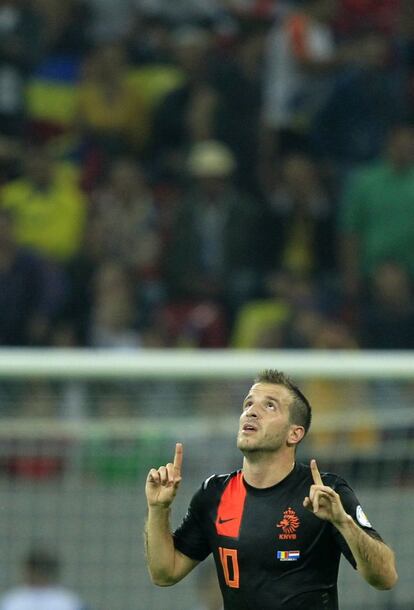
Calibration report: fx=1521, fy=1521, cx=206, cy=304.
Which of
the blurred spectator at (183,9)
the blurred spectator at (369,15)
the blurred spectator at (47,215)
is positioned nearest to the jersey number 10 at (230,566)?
the blurred spectator at (47,215)

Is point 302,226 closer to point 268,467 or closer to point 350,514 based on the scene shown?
point 268,467

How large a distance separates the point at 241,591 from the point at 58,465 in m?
3.29

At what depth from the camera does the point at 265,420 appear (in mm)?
4914

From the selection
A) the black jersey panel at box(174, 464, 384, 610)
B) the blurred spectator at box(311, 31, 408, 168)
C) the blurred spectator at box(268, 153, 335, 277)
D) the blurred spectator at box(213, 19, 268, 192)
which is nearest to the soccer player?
the black jersey panel at box(174, 464, 384, 610)

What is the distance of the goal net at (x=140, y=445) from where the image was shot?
796 cm

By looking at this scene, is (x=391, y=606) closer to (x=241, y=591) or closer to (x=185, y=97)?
(x=241, y=591)

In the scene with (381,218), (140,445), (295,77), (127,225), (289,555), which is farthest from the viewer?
(295,77)

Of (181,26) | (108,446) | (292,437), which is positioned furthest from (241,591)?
(181,26)

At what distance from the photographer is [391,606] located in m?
8.34

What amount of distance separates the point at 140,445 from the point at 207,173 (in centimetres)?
296

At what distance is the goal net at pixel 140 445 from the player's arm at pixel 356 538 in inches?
129

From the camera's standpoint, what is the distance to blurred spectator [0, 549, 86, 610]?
808cm

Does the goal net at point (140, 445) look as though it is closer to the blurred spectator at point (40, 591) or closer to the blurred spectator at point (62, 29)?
the blurred spectator at point (40, 591)

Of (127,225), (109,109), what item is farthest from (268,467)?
(109,109)
